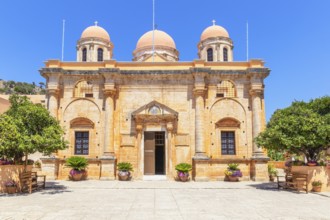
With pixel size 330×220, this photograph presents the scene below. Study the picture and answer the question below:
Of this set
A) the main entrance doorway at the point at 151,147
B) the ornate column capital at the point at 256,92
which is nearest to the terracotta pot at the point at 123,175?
the main entrance doorway at the point at 151,147

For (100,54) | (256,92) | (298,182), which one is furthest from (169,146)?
(100,54)

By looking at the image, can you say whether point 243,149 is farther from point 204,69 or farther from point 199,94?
point 204,69

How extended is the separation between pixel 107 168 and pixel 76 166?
200 cm

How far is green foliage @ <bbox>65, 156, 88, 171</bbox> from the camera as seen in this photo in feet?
63.1

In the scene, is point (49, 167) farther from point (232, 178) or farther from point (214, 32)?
point (214, 32)

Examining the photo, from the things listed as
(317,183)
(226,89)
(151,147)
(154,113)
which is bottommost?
(317,183)

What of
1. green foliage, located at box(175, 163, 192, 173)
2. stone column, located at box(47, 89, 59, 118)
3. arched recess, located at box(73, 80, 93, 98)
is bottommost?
green foliage, located at box(175, 163, 192, 173)

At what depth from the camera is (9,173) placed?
14.0 m

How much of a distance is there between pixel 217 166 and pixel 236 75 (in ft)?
21.8

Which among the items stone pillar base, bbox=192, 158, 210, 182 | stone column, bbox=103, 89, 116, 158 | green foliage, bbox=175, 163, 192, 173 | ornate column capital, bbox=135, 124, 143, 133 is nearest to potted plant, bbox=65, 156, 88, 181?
stone column, bbox=103, 89, 116, 158

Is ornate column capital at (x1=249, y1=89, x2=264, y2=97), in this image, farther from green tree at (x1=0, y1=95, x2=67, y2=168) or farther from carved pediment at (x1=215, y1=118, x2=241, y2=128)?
green tree at (x1=0, y1=95, x2=67, y2=168)

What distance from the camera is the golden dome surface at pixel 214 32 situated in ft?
105

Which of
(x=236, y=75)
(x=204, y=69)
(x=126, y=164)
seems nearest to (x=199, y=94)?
(x=204, y=69)

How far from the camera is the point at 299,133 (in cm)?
1447
